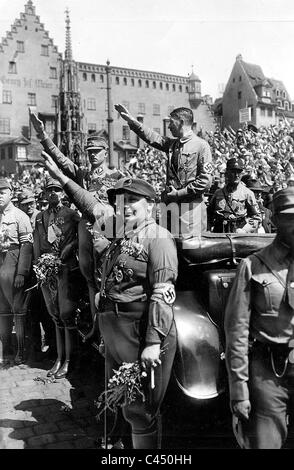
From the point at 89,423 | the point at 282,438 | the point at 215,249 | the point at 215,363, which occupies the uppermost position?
the point at 215,249

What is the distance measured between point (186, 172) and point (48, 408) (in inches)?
109

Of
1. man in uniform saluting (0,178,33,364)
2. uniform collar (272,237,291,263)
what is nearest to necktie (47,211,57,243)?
man in uniform saluting (0,178,33,364)

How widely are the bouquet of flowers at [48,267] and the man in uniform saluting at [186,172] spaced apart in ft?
5.12

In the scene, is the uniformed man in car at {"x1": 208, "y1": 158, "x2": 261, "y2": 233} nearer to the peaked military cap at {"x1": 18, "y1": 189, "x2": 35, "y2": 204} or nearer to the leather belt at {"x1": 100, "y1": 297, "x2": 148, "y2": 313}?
the leather belt at {"x1": 100, "y1": 297, "x2": 148, "y2": 313}

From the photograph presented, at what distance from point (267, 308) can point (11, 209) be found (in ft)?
14.5

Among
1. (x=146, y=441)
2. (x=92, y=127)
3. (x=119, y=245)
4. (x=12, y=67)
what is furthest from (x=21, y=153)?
(x=146, y=441)

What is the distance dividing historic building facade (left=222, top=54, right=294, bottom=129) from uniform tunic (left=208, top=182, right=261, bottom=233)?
47536 millimetres

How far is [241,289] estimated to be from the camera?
2.90 metres

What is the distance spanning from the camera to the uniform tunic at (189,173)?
4.80 metres

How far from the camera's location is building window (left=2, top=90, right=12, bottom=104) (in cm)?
Answer: 5125

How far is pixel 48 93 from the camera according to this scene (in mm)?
52750
